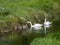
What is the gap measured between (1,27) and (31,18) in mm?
7938

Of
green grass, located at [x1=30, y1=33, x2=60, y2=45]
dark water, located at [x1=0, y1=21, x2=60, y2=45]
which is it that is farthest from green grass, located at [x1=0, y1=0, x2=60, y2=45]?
green grass, located at [x1=30, y1=33, x2=60, y2=45]

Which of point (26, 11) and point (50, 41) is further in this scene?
point (26, 11)

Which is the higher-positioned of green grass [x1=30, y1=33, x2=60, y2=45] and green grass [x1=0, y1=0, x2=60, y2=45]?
green grass [x1=0, y1=0, x2=60, y2=45]

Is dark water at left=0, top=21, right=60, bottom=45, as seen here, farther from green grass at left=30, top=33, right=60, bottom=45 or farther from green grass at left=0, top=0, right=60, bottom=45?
green grass at left=30, top=33, right=60, bottom=45

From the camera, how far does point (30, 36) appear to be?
1547 inches

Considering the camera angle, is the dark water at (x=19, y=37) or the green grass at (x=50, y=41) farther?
the dark water at (x=19, y=37)

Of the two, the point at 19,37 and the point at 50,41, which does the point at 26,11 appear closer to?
the point at 19,37

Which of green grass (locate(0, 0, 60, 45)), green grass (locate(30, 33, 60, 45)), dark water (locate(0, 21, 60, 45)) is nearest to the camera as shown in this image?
green grass (locate(30, 33, 60, 45))

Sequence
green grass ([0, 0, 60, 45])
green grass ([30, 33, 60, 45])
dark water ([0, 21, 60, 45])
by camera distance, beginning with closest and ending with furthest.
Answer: green grass ([30, 33, 60, 45]), dark water ([0, 21, 60, 45]), green grass ([0, 0, 60, 45])

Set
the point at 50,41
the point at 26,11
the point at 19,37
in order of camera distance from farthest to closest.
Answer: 1. the point at 26,11
2. the point at 19,37
3. the point at 50,41

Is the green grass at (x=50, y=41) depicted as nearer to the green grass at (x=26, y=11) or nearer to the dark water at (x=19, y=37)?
the dark water at (x=19, y=37)

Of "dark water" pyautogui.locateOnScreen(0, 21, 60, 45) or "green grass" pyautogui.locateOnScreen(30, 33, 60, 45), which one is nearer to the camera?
"green grass" pyautogui.locateOnScreen(30, 33, 60, 45)

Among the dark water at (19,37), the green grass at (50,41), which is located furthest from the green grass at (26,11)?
the green grass at (50,41)

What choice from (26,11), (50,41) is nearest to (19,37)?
(50,41)
